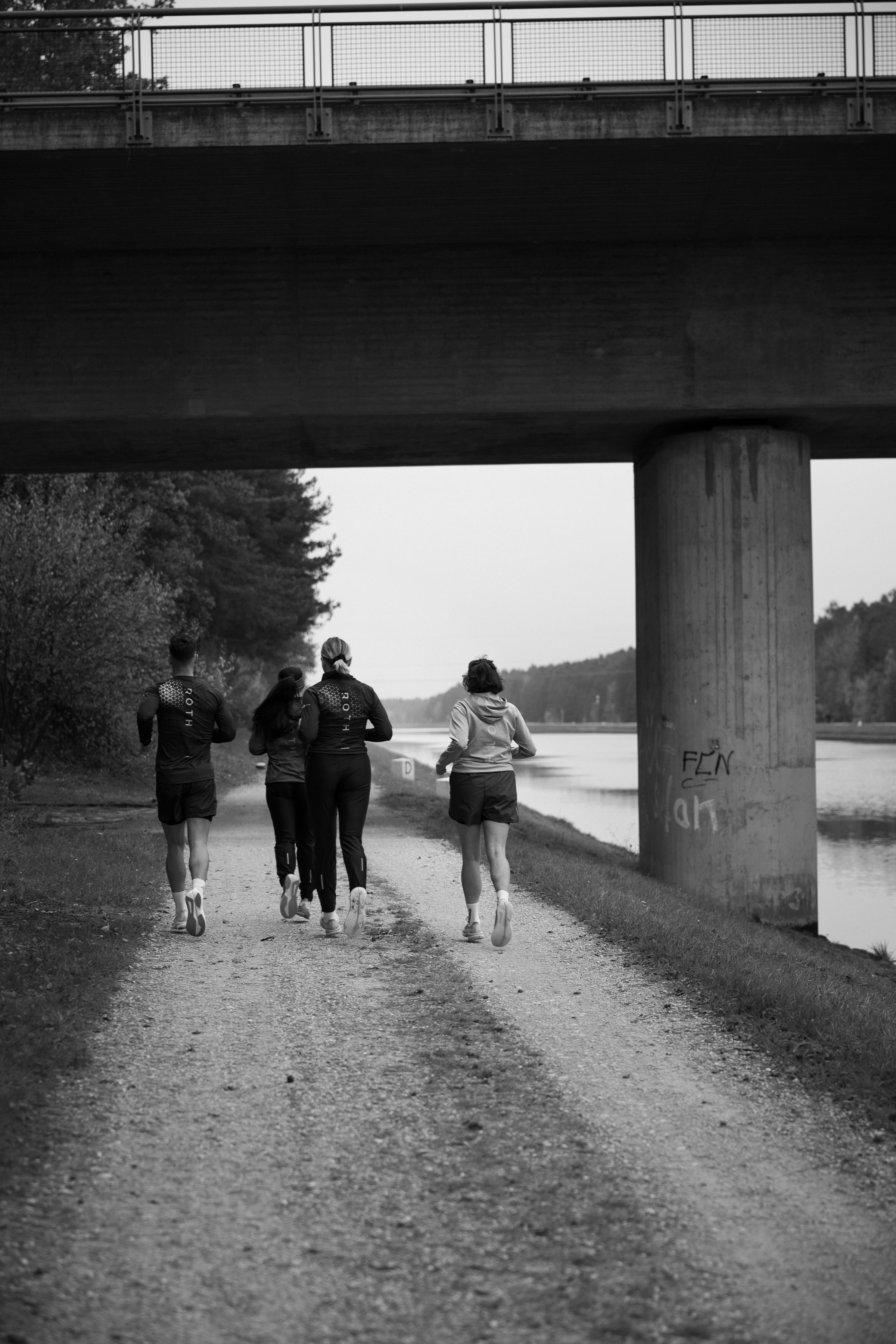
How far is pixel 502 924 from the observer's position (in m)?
8.49

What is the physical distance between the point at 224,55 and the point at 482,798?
8.33 m

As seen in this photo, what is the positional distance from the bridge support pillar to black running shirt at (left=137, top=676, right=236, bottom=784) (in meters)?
6.69

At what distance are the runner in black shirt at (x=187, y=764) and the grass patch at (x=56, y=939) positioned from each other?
53cm

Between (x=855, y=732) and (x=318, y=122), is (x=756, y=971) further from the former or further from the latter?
(x=855, y=732)

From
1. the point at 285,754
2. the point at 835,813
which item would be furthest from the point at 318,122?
the point at 835,813

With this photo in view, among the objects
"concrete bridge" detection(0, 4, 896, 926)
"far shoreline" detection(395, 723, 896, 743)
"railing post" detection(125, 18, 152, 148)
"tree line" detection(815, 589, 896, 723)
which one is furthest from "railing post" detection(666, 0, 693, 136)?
"tree line" detection(815, 589, 896, 723)

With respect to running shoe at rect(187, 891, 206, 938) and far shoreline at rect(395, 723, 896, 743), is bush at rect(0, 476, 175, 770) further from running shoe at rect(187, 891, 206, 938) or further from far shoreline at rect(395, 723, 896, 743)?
far shoreline at rect(395, 723, 896, 743)

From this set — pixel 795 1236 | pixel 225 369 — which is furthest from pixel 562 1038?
pixel 225 369

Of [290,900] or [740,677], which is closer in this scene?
[290,900]

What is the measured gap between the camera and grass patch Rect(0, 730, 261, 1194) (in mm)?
5098

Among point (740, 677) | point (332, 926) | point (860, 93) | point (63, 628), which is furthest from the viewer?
point (63, 628)

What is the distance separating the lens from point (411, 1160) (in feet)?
14.9

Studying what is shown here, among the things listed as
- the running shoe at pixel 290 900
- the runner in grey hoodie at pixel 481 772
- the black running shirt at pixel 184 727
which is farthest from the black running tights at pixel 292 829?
the runner in grey hoodie at pixel 481 772

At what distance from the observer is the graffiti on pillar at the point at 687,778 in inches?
554
